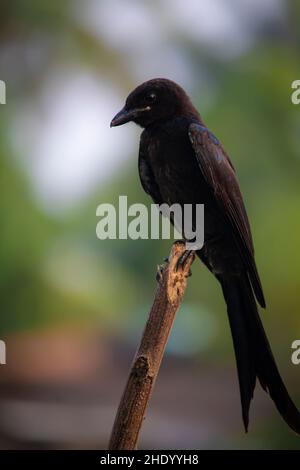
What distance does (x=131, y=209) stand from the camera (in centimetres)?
434

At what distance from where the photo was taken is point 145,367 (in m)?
1.92

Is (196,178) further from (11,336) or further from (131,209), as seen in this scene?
(11,336)

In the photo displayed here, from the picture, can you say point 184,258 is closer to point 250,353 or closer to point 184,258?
point 184,258

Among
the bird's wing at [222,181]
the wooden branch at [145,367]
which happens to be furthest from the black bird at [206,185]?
the wooden branch at [145,367]

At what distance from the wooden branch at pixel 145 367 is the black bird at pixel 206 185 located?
54 cm

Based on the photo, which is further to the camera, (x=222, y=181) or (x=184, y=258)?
(x=222, y=181)

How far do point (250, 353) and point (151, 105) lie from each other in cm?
114

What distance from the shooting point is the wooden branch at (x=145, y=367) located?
6.16ft

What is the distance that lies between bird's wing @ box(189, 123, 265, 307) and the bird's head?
0.55ft

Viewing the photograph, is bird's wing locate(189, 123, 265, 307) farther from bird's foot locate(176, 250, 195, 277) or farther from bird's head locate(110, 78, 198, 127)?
bird's foot locate(176, 250, 195, 277)

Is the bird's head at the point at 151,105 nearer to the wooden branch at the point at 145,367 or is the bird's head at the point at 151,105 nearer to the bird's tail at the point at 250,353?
the bird's tail at the point at 250,353

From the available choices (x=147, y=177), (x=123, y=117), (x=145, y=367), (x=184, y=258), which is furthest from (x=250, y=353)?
(x=123, y=117)

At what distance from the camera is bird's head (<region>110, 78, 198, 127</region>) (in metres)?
2.88
